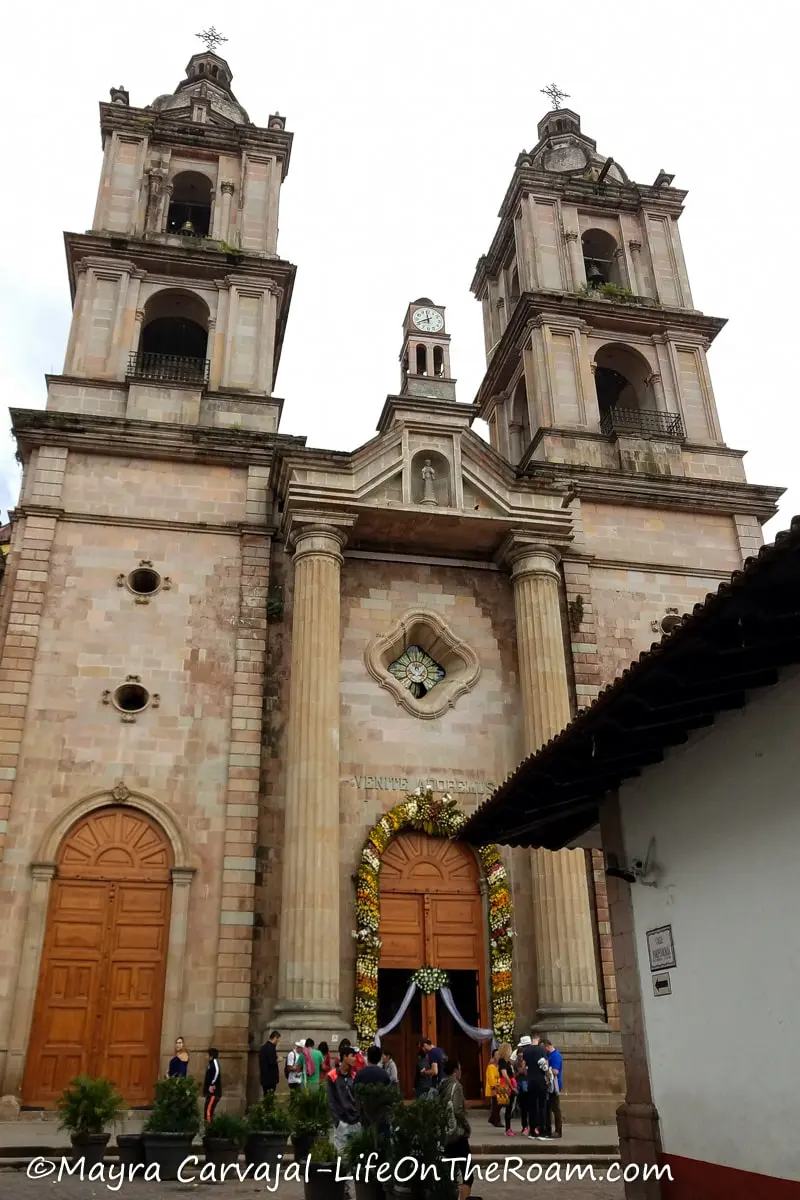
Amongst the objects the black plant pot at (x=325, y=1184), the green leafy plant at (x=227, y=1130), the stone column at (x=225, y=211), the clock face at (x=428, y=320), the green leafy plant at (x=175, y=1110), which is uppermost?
the stone column at (x=225, y=211)

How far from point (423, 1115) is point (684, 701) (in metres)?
Answer: 4.18

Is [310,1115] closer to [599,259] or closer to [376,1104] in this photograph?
[376,1104]

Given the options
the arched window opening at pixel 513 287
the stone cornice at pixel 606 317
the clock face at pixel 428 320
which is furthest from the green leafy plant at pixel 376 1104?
the arched window opening at pixel 513 287

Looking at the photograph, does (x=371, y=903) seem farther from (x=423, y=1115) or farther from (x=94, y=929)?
(x=423, y=1115)

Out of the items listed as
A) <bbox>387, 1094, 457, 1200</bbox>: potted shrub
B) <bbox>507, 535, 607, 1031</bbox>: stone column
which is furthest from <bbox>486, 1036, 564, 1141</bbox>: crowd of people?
<bbox>387, 1094, 457, 1200</bbox>: potted shrub

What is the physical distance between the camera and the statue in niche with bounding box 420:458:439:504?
23.3m

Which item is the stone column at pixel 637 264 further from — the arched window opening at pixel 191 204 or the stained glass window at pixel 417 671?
the stained glass window at pixel 417 671

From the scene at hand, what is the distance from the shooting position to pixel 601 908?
68.3ft

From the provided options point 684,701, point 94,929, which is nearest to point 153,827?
point 94,929

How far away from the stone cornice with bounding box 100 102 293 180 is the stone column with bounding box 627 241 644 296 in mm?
11191

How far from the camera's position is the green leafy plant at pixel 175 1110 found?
12344mm

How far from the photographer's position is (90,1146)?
41.7 ft

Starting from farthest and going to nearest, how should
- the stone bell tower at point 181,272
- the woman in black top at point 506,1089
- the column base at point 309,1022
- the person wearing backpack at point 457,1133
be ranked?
the stone bell tower at point 181,272
the column base at point 309,1022
the woman in black top at point 506,1089
the person wearing backpack at point 457,1133

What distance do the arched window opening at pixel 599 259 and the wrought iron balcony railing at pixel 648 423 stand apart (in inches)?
213
